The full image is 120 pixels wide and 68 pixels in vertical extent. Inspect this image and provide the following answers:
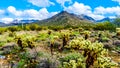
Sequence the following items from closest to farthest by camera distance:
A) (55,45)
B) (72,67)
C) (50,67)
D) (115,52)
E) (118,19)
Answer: (72,67)
(50,67)
(115,52)
(55,45)
(118,19)

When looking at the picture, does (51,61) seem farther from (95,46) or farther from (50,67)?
(95,46)

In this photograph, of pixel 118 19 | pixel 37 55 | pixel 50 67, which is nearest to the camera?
pixel 50 67

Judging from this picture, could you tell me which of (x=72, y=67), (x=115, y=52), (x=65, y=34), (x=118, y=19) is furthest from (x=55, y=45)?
(x=118, y=19)

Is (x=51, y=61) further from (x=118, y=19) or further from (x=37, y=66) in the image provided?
(x=118, y=19)

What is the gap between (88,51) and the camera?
21.4 metres

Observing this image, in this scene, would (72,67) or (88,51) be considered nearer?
(72,67)

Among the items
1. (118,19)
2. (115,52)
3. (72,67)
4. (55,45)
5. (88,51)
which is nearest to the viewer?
(72,67)

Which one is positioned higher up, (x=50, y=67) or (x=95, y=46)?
(x=95, y=46)

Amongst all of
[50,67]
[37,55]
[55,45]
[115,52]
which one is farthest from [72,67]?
[55,45]

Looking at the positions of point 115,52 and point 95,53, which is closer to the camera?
point 95,53

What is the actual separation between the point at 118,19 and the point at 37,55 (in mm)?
90841

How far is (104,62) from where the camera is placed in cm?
1925

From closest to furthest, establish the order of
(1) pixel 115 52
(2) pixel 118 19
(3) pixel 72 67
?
1. (3) pixel 72 67
2. (1) pixel 115 52
3. (2) pixel 118 19

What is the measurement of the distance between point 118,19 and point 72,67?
9487 cm
